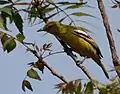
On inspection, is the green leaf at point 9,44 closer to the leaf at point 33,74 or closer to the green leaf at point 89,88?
the leaf at point 33,74

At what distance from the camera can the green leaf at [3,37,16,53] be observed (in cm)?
169

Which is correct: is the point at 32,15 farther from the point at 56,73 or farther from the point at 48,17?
the point at 56,73

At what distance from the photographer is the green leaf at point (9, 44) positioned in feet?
5.55

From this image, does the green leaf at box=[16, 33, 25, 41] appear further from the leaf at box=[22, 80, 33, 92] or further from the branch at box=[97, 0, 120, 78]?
the branch at box=[97, 0, 120, 78]

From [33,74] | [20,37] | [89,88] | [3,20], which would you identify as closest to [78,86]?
[89,88]

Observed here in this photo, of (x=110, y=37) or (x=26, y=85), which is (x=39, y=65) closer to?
(x=26, y=85)

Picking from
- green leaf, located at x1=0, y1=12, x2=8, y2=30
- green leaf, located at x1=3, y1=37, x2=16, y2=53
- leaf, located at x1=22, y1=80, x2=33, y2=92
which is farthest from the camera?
leaf, located at x1=22, y1=80, x2=33, y2=92

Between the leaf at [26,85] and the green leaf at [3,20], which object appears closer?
the green leaf at [3,20]

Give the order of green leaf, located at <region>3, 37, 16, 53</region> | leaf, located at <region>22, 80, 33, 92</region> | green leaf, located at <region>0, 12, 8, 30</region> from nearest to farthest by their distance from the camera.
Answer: green leaf, located at <region>0, 12, 8, 30</region> → green leaf, located at <region>3, 37, 16, 53</region> → leaf, located at <region>22, 80, 33, 92</region>

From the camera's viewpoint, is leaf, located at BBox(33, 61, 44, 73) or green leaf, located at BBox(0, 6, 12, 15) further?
leaf, located at BBox(33, 61, 44, 73)

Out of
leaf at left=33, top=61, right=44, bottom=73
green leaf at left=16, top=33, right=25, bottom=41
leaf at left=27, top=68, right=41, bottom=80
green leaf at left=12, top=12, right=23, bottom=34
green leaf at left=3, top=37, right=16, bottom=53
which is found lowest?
leaf at left=27, top=68, right=41, bottom=80

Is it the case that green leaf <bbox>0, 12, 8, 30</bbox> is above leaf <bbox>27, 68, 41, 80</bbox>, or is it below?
above

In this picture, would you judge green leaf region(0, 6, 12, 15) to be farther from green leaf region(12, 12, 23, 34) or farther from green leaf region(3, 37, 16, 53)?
green leaf region(3, 37, 16, 53)

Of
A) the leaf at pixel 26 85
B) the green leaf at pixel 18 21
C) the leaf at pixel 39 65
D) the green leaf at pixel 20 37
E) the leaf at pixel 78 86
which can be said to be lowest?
the leaf at pixel 78 86
